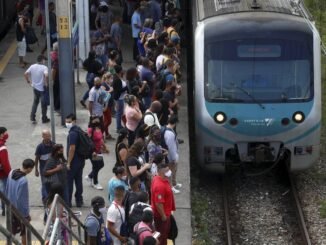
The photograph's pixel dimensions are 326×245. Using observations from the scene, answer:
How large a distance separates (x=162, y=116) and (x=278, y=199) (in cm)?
Result: 274

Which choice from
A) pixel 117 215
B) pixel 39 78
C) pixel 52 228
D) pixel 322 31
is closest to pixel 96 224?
pixel 117 215

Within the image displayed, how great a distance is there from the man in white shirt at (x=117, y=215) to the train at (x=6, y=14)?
1408 cm

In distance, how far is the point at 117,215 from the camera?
10711 millimetres

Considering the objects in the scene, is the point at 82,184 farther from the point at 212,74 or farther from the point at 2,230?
the point at 2,230

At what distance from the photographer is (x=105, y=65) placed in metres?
19.0

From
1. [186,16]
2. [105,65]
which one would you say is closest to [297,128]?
[105,65]

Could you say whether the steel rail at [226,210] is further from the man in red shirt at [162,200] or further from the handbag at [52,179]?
the handbag at [52,179]

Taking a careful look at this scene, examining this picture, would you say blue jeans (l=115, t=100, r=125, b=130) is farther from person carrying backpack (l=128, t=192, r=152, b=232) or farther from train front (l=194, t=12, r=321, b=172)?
person carrying backpack (l=128, t=192, r=152, b=232)

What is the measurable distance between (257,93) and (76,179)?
3776 millimetres

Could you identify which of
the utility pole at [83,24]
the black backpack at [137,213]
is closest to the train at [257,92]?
the black backpack at [137,213]

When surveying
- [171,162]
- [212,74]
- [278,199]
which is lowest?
[278,199]

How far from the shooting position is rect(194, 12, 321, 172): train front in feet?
49.8

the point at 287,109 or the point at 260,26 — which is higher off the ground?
the point at 260,26

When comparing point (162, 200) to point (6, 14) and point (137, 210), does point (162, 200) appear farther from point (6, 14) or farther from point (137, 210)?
point (6, 14)
